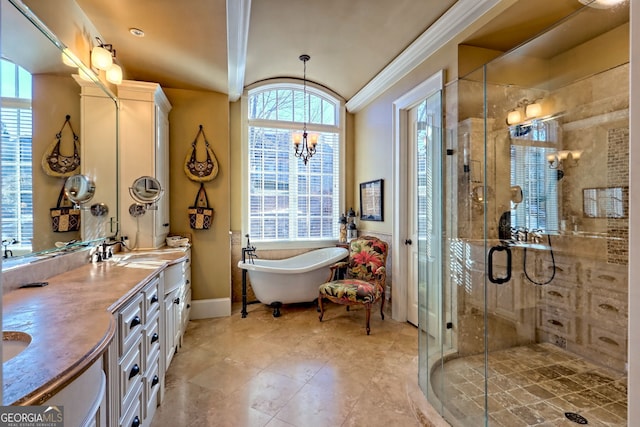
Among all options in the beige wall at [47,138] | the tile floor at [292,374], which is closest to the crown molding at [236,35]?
the beige wall at [47,138]

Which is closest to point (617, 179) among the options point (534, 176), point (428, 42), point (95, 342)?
point (534, 176)

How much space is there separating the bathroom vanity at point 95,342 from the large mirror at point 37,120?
0.28 metres

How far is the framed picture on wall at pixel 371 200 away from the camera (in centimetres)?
386

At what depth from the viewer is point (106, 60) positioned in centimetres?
227

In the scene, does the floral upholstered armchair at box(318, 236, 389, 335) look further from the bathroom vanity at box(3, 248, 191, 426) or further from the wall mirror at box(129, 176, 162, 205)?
the wall mirror at box(129, 176, 162, 205)

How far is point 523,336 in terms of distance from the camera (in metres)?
2.74

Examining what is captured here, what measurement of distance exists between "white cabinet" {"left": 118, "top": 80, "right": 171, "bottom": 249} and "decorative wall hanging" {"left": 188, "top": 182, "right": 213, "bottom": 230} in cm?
55

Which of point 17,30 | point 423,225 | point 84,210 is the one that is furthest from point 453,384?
point 17,30

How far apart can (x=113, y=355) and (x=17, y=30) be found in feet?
5.14

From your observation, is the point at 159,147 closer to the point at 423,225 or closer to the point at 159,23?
the point at 159,23

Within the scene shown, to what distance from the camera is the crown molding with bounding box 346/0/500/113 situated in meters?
2.32

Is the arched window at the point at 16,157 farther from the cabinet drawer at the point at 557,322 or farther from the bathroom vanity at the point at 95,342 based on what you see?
the cabinet drawer at the point at 557,322

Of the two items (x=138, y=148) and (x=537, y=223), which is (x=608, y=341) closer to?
(x=537, y=223)

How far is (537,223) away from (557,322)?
88cm
